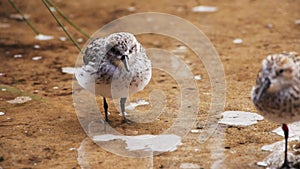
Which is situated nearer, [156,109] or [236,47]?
[156,109]

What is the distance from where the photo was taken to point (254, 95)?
4.11 meters

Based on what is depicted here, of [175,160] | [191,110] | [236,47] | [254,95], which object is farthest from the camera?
[236,47]

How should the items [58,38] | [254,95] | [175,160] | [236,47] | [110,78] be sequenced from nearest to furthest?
[254,95]
[175,160]
[110,78]
[236,47]
[58,38]

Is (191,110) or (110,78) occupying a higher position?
(110,78)

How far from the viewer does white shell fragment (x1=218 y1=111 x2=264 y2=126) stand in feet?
16.4

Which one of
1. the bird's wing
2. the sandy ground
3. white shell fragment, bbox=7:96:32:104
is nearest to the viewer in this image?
the sandy ground

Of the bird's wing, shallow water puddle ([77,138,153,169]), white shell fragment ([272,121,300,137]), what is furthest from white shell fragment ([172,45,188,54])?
shallow water puddle ([77,138,153,169])

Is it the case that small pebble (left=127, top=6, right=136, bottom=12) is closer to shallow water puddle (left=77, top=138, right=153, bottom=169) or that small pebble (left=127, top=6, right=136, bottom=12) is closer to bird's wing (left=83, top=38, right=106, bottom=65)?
bird's wing (left=83, top=38, right=106, bottom=65)

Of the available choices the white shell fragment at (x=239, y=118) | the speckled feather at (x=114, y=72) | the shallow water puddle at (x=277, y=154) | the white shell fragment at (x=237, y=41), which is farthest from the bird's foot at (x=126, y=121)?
the white shell fragment at (x=237, y=41)

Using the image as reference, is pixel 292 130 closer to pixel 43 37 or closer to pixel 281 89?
pixel 281 89

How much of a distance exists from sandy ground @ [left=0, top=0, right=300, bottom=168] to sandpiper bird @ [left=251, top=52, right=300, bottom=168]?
0.54 metres

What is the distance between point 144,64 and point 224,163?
1.11 meters

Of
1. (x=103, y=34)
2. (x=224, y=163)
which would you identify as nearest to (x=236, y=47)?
(x=103, y=34)

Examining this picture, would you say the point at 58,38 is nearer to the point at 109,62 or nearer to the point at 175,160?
the point at 109,62
